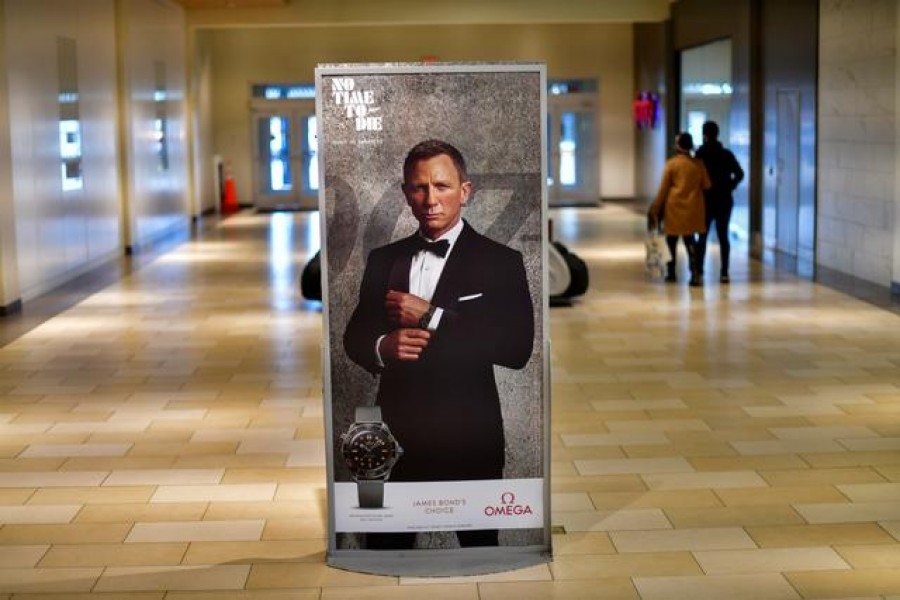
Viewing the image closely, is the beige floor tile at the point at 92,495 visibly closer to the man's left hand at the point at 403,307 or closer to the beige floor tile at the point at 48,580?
the beige floor tile at the point at 48,580

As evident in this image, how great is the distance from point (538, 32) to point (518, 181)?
24626 millimetres

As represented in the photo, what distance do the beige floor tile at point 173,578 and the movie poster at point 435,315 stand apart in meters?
0.40

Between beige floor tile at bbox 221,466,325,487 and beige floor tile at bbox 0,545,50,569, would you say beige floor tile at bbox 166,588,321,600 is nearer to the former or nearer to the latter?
beige floor tile at bbox 0,545,50,569

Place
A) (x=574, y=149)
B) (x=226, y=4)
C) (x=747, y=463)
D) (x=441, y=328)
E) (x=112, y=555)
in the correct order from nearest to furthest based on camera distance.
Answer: (x=441, y=328)
(x=112, y=555)
(x=747, y=463)
(x=226, y=4)
(x=574, y=149)

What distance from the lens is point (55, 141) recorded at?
15227mm

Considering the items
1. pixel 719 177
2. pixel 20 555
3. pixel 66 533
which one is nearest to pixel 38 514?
pixel 66 533

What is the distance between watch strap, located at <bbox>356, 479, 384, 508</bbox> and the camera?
5.44 meters

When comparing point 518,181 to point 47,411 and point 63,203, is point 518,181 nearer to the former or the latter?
point 47,411

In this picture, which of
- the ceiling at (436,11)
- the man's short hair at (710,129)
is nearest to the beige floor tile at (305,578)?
the man's short hair at (710,129)

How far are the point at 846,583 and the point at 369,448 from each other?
1.85m

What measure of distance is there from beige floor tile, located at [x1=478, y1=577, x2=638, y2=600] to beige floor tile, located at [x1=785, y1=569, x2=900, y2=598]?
64 centimetres

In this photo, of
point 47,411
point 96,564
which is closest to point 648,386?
point 47,411

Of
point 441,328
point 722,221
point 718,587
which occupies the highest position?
point 441,328

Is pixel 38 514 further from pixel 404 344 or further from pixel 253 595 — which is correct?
pixel 404 344
